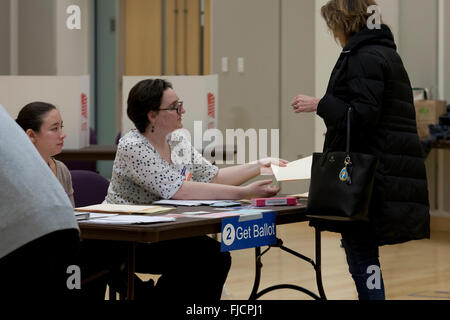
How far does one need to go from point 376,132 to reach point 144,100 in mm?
1092

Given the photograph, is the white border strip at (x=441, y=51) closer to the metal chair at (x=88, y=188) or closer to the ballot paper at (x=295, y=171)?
the ballot paper at (x=295, y=171)

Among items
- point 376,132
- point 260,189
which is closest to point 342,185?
point 376,132

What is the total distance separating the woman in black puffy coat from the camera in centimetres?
290

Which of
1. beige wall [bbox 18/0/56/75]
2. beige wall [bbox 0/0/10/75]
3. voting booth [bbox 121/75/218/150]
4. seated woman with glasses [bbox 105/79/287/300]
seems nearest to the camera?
seated woman with glasses [bbox 105/79/287/300]

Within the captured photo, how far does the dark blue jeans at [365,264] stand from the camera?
2.97 m

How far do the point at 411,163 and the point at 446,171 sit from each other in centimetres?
436

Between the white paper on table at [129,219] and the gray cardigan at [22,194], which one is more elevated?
the gray cardigan at [22,194]

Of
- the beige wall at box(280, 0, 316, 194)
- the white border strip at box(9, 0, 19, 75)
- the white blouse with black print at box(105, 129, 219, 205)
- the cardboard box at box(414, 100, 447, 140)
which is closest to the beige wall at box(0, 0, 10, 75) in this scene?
the white border strip at box(9, 0, 19, 75)

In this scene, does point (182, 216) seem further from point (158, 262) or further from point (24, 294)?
point (24, 294)

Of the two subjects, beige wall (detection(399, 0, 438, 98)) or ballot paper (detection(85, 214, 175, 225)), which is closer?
ballot paper (detection(85, 214, 175, 225))

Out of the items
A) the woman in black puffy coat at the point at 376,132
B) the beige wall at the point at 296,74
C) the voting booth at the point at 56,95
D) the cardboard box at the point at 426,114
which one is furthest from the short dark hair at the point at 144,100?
the beige wall at the point at 296,74

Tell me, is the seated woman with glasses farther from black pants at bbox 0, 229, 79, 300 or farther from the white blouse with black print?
black pants at bbox 0, 229, 79, 300

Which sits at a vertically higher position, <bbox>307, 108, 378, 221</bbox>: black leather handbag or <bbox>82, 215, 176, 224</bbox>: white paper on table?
<bbox>307, 108, 378, 221</bbox>: black leather handbag

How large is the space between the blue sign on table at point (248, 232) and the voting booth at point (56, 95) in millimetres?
2692
